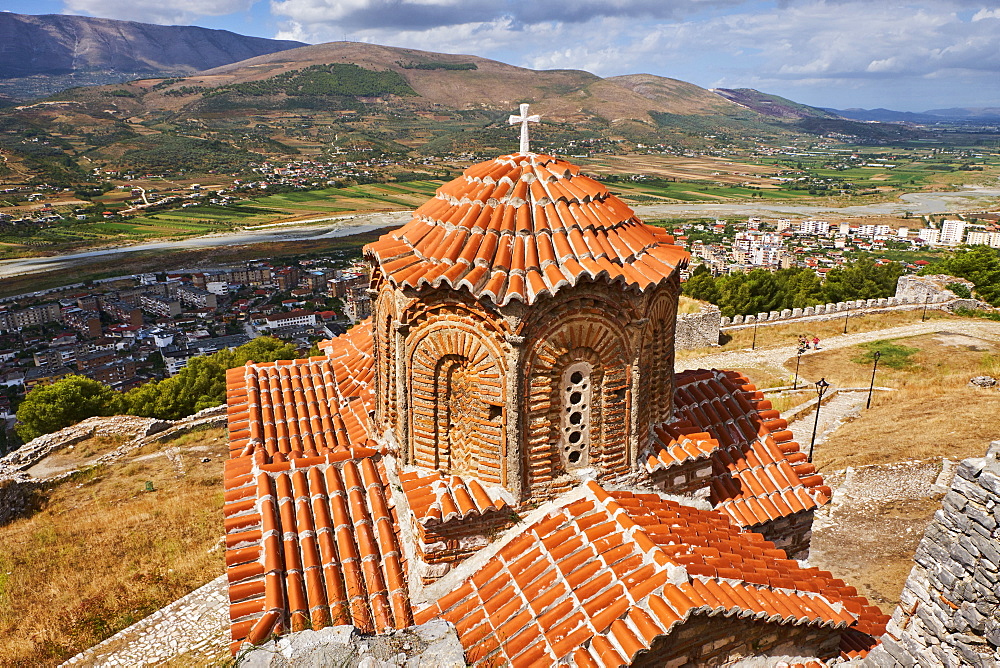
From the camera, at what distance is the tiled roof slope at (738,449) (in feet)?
21.5

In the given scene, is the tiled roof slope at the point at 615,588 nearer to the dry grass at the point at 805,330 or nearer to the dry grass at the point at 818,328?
→ the dry grass at the point at 805,330

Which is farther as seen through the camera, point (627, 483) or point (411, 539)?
point (627, 483)

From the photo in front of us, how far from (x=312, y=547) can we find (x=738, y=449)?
509cm

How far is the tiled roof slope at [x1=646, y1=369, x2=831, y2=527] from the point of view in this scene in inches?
257

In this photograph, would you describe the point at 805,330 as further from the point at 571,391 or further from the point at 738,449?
the point at 571,391

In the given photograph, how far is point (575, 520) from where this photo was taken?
545 cm

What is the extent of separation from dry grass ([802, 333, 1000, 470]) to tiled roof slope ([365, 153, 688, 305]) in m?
11.2

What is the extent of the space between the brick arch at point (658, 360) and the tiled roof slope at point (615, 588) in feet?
3.52

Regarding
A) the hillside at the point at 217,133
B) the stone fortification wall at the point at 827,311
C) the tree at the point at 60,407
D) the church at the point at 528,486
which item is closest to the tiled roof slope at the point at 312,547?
the church at the point at 528,486

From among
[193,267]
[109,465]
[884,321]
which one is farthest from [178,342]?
[884,321]

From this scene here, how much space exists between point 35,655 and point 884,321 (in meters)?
33.9

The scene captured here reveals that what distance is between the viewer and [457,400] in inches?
231

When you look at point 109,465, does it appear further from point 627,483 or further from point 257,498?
point 627,483

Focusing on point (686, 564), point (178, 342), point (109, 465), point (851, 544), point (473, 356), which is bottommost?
point (178, 342)
